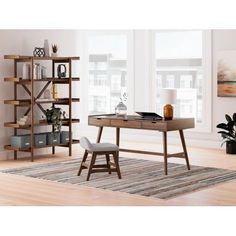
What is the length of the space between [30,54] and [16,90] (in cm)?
65

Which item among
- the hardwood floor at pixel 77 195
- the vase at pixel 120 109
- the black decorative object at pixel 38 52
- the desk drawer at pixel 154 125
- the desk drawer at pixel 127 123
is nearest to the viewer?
the hardwood floor at pixel 77 195

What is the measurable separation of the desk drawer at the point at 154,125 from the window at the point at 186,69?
2.88m

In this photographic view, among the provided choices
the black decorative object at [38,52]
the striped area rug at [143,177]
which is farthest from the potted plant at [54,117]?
the black decorative object at [38,52]

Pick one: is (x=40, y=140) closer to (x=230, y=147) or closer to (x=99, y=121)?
(x=99, y=121)

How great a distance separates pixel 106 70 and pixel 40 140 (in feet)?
10.5

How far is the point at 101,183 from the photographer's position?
18.1 ft

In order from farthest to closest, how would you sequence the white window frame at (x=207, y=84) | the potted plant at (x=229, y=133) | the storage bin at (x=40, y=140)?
the white window frame at (x=207, y=84)
the potted plant at (x=229, y=133)
the storage bin at (x=40, y=140)

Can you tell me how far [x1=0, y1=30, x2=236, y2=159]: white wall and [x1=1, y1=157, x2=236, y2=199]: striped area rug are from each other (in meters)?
1.32

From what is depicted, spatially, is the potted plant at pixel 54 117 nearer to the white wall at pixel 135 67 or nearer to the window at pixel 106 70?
the white wall at pixel 135 67

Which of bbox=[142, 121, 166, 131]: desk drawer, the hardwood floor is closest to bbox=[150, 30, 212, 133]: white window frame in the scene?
bbox=[142, 121, 166, 131]: desk drawer

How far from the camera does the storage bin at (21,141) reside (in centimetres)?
713

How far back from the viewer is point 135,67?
959cm

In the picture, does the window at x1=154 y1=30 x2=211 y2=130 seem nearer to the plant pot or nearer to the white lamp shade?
the plant pot
